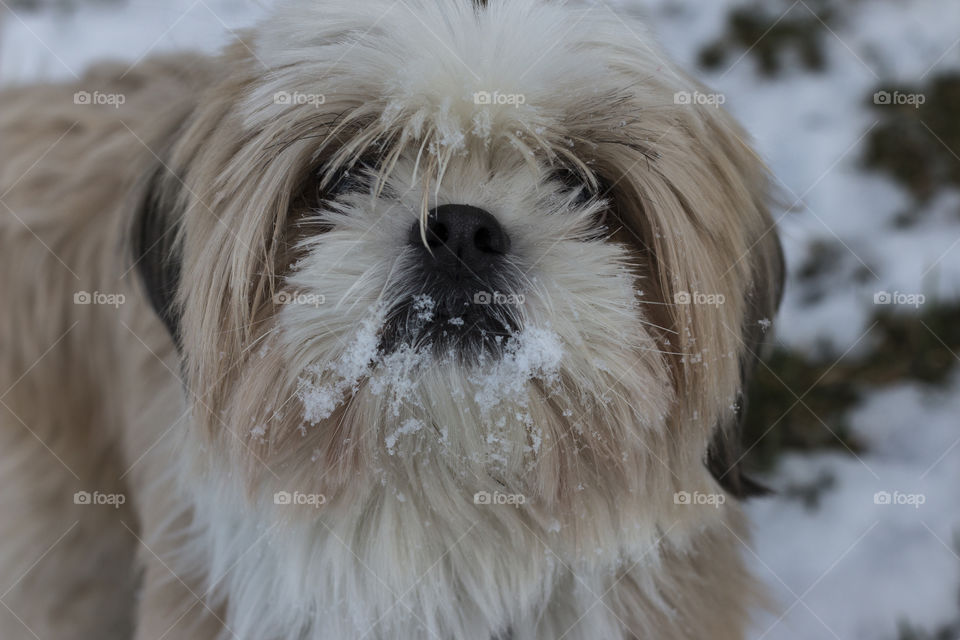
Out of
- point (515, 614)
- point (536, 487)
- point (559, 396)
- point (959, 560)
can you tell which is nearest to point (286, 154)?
point (559, 396)

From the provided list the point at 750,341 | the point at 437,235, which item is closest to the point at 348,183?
the point at 437,235

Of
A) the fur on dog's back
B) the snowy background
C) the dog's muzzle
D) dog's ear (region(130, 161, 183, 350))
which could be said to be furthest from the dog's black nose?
the fur on dog's back

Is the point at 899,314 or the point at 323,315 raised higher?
the point at 899,314

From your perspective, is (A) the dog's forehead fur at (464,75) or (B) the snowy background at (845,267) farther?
(B) the snowy background at (845,267)

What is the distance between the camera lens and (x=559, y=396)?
4.99 ft

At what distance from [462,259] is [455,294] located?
62mm

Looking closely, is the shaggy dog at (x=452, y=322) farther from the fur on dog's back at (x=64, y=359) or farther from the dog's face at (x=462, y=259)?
Result: the fur on dog's back at (x=64, y=359)

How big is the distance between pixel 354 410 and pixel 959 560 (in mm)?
2101

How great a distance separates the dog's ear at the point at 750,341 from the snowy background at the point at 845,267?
0.15 meters

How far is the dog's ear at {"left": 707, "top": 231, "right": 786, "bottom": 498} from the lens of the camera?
1.90 meters

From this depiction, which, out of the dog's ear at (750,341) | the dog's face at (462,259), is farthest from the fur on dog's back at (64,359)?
the dog's ear at (750,341)

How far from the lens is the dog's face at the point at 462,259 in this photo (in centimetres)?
150

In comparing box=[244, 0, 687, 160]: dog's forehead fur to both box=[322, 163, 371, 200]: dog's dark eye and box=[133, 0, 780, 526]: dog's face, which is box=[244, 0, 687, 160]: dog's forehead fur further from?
box=[322, 163, 371, 200]: dog's dark eye

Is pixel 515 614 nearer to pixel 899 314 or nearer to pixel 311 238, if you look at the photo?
pixel 311 238
